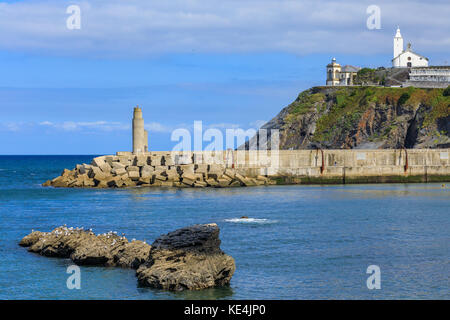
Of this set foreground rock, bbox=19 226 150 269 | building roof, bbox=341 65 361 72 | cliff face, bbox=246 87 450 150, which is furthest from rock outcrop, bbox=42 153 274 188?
building roof, bbox=341 65 361 72

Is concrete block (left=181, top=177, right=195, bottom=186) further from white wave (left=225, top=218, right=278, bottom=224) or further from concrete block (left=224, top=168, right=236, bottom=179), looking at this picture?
white wave (left=225, top=218, right=278, bottom=224)

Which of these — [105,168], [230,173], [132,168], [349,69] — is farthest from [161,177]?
[349,69]

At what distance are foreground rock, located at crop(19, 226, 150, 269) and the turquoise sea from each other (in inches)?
20.0

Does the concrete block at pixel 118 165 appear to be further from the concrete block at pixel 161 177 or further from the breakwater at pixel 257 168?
the concrete block at pixel 161 177

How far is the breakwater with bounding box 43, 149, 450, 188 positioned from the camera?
54969mm

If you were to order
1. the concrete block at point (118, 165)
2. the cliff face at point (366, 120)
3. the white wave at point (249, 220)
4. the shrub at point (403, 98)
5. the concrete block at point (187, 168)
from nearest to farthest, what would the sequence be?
the white wave at point (249, 220)
the concrete block at point (187, 168)
the concrete block at point (118, 165)
the cliff face at point (366, 120)
the shrub at point (403, 98)

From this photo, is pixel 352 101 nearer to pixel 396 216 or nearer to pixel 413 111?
pixel 413 111

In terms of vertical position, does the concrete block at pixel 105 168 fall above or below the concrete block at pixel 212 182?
above

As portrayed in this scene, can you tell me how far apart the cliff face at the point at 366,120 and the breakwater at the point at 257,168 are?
2432 cm

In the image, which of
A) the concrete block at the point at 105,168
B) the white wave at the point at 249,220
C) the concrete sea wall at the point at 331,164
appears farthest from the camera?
the concrete sea wall at the point at 331,164

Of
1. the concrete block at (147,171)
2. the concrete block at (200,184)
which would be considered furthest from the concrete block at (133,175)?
the concrete block at (200,184)

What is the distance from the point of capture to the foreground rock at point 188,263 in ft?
56.7

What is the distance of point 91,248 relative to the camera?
21297 mm

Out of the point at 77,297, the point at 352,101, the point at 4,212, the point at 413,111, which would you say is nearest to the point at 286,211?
the point at 4,212
